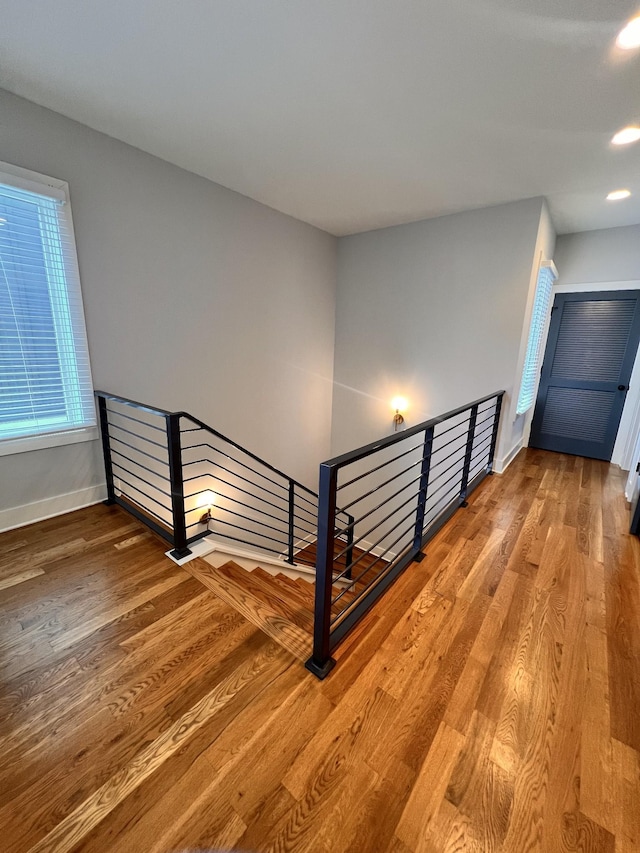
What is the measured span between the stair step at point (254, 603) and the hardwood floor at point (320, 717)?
0.05 m

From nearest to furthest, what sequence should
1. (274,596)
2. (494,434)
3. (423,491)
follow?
(274,596) → (423,491) → (494,434)

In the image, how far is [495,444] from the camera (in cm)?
369

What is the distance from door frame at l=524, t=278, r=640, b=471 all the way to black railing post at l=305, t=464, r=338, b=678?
13.3ft

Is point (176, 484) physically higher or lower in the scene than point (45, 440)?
lower

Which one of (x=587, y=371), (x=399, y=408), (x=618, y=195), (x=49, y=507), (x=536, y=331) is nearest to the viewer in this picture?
(x=49, y=507)

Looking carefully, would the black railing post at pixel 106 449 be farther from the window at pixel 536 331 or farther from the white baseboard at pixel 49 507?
the window at pixel 536 331

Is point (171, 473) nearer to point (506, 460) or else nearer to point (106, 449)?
point (106, 449)

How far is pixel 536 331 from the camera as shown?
12.5ft

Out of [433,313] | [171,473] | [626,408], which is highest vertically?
[433,313]

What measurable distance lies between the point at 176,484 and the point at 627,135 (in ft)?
11.8

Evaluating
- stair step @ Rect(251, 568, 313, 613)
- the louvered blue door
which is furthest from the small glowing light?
the louvered blue door

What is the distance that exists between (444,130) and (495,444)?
2.80m

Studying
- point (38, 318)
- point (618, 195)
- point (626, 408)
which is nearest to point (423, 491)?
point (38, 318)

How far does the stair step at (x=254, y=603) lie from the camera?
1580mm
